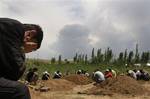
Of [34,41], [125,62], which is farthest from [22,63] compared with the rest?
[125,62]

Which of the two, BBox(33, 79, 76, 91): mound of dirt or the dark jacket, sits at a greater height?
the dark jacket

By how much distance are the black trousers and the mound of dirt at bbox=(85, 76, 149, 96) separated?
954 inches

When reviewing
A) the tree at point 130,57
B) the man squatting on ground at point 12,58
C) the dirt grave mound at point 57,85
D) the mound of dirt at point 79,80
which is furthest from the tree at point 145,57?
the man squatting on ground at point 12,58

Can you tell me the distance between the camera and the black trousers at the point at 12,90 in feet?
7.30

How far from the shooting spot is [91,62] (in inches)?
4038

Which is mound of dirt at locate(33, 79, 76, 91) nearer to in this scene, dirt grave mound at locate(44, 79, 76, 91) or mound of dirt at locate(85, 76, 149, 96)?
dirt grave mound at locate(44, 79, 76, 91)

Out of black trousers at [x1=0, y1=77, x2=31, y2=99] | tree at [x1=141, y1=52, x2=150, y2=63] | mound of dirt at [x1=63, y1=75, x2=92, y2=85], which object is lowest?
tree at [x1=141, y1=52, x2=150, y2=63]

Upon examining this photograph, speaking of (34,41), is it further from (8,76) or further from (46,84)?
(46,84)

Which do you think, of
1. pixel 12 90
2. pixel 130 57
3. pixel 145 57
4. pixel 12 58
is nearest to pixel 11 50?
pixel 12 58

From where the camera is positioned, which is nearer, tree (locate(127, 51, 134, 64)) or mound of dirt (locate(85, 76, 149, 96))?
mound of dirt (locate(85, 76, 149, 96))

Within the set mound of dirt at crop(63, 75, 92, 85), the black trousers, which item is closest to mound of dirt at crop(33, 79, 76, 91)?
mound of dirt at crop(63, 75, 92, 85)

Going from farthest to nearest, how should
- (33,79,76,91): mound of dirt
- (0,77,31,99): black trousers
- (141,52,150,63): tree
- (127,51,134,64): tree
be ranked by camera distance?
1. (141,52,150,63): tree
2. (127,51,134,64): tree
3. (33,79,76,91): mound of dirt
4. (0,77,31,99): black trousers

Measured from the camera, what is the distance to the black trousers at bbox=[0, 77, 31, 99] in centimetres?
222

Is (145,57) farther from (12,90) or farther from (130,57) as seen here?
(12,90)
